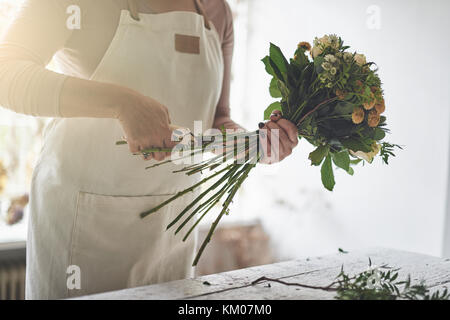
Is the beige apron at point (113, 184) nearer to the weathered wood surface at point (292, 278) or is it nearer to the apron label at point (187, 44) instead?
the apron label at point (187, 44)

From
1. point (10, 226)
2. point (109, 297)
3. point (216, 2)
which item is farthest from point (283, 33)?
point (109, 297)

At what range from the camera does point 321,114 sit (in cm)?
91

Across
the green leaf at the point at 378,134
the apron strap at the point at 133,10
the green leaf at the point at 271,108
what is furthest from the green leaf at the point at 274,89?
the apron strap at the point at 133,10

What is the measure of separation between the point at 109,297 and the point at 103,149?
41 centimetres

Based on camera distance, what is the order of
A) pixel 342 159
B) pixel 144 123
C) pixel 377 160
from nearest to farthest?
pixel 144 123 → pixel 342 159 → pixel 377 160

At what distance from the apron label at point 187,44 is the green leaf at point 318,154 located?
43 cm

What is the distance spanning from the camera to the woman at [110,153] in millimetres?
974

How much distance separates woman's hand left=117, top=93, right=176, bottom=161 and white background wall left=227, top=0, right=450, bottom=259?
144cm

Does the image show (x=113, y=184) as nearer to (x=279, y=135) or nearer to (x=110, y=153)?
(x=110, y=153)

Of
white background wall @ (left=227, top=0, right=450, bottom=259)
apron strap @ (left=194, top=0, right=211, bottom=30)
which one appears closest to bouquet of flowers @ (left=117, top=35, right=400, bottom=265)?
apron strap @ (left=194, top=0, right=211, bottom=30)

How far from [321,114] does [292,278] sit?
0.35 metres

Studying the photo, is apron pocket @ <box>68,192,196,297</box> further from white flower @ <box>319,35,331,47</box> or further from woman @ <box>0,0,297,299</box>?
white flower @ <box>319,35,331,47</box>

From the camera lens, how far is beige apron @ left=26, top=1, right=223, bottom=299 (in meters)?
1.00

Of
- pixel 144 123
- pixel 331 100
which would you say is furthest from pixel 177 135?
pixel 331 100
